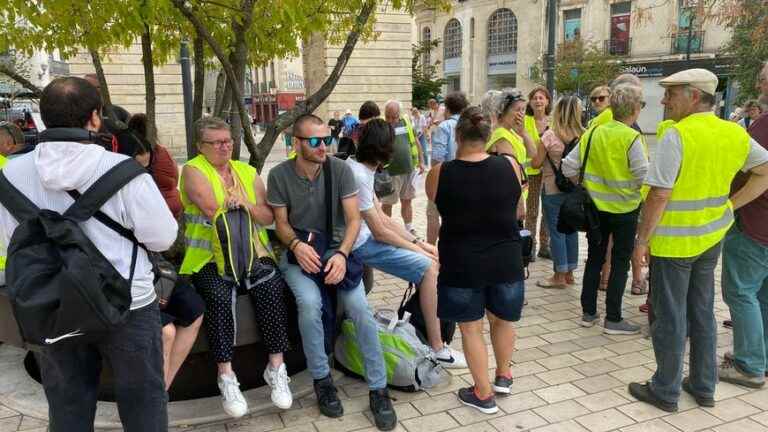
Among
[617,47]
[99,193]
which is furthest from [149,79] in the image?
[617,47]

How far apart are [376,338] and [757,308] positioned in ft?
7.61

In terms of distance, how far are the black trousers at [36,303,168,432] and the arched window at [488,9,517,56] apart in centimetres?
5097

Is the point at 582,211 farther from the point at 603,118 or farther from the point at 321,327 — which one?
the point at 321,327

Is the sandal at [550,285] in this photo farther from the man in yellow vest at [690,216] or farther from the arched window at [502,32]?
the arched window at [502,32]

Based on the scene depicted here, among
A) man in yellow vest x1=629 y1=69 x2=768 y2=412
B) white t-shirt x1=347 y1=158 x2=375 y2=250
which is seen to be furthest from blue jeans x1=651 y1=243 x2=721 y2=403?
white t-shirt x1=347 y1=158 x2=375 y2=250

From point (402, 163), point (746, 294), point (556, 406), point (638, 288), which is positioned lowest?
point (556, 406)

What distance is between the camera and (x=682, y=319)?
3.29 meters

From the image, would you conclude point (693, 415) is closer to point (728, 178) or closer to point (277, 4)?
point (728, 178)

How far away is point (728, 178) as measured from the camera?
3225 millimetres

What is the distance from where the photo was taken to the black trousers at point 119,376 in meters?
2.25

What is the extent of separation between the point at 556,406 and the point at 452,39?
54678 mm

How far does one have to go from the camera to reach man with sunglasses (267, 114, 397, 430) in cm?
333

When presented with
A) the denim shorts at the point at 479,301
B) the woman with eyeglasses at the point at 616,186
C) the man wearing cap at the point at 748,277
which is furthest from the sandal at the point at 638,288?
the denim shorts at the point at 479,301

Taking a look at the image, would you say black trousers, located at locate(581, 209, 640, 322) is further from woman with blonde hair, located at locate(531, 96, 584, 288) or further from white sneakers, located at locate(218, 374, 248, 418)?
white sneakers, located at locate(218, 374, 248, 418)
